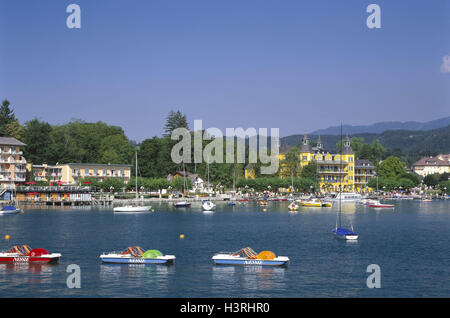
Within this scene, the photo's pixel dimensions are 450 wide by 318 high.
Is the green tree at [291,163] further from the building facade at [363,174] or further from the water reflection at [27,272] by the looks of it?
the water reflection at [27,272]

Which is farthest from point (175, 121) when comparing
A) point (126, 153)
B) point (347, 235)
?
point (347, 235)

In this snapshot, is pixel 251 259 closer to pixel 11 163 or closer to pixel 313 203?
pixel 313 203

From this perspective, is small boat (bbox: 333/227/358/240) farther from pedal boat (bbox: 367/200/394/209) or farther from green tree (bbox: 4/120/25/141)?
green tree (bbox: 4/120/25/141)

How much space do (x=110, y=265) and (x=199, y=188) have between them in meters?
92.7

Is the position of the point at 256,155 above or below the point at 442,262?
above

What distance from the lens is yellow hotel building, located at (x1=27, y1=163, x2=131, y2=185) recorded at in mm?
115375

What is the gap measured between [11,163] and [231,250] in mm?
74452

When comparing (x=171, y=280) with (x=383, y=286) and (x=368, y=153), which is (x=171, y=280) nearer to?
(x=383, y=286)

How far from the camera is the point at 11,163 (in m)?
107

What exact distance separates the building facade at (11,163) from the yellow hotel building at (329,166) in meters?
66.6

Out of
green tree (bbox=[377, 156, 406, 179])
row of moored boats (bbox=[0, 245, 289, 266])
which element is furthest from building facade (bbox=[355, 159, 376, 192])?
row of moored boats (bbox=[0, 245, 289, 266])

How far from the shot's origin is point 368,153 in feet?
619
